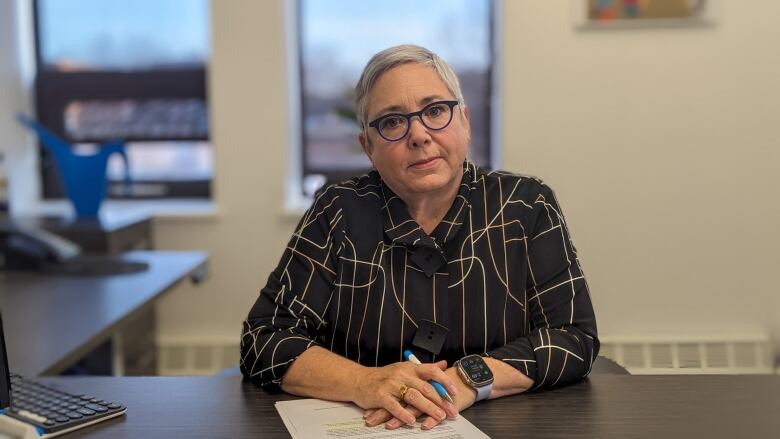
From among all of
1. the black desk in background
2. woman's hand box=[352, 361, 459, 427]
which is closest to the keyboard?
woman's hand box=[352, 361, 459, 427]

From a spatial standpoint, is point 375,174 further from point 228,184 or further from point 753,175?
point 753,175

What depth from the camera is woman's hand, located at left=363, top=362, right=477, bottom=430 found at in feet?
3.81

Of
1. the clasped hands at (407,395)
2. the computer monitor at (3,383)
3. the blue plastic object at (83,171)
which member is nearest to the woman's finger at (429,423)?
the clasped hands at (407,395)

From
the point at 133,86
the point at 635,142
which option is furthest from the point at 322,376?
the point at 133,86

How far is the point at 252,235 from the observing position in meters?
3.31

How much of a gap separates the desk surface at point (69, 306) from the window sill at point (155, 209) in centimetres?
58

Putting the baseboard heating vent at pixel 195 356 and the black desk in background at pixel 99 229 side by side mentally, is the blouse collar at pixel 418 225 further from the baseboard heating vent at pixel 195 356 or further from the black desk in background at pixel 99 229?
the baseboard heating vent at pixel 195 356

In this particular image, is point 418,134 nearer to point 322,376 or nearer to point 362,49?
point 322,376

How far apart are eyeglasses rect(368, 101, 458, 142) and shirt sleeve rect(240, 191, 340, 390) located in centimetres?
18

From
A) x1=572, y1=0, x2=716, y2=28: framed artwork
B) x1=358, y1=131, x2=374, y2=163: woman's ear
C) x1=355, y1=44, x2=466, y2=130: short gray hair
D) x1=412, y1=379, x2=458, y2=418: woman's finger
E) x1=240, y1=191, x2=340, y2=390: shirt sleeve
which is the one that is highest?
x1=572, y1=0, x2=716, y2=28: framed artwork

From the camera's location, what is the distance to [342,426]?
116 cm

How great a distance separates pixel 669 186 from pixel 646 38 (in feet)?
1.90

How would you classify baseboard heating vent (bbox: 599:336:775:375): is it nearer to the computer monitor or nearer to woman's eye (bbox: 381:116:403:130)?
woman's eye (bbox: 381:116:403:130)

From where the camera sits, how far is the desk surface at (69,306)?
63.6 inches
